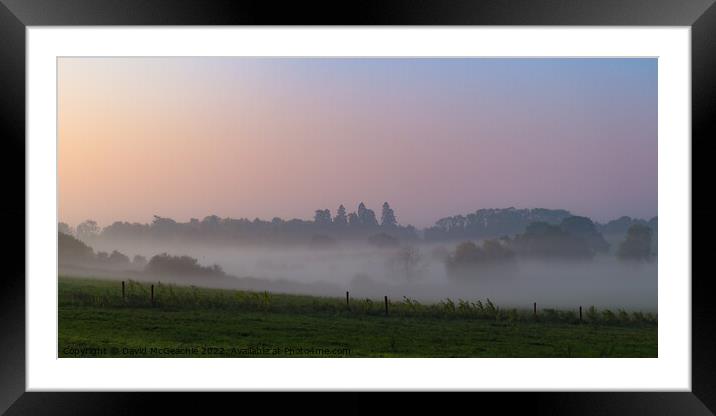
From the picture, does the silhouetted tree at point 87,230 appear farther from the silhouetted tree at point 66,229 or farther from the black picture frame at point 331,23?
the black picture frame at point 331,23

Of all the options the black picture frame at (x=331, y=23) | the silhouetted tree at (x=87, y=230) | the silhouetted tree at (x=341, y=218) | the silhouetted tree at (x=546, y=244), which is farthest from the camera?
the silhouetted tree at (x=546, y=244)

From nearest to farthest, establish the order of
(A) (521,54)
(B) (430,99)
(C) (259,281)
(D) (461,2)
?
1. (D) (461,2)
2. (A) (521,54)
3. (B) (430,99)
4. (C) (259,281)

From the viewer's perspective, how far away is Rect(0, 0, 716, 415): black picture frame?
1.99m

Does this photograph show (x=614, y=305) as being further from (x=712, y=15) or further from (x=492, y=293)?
(x=712, y=15)

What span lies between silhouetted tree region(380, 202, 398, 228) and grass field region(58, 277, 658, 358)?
2.42 ft

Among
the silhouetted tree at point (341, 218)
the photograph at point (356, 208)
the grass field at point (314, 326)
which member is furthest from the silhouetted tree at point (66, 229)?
the silhouetted tree at point (341, 218)

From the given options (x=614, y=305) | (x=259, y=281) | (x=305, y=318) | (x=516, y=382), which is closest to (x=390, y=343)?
(x=305, y=318)

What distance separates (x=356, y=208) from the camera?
5480mm

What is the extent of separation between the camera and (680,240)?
2105 millimetres

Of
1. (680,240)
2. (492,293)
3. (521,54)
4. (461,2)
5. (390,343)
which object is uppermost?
(461,2)

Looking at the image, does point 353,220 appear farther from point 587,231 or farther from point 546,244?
point 587,231

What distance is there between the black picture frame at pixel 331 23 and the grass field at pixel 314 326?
3.32 meters

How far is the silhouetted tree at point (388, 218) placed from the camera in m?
5.48

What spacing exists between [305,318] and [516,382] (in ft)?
12.3
